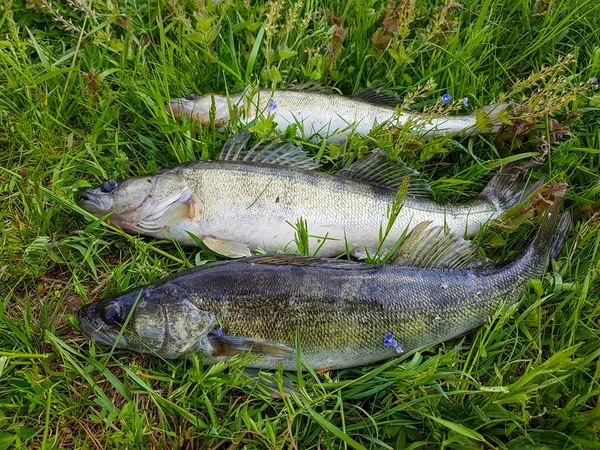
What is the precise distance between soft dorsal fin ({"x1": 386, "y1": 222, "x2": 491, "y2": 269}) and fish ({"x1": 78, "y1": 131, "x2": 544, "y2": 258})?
0.32m

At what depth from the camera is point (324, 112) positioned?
4133 millimetres

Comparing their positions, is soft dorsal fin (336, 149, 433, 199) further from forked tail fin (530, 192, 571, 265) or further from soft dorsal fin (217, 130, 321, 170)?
forked tail fin (530, 192, 571, 265)

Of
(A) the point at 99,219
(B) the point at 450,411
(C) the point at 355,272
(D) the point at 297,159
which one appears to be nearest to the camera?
(B) the point at 450,411

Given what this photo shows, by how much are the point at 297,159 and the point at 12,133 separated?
2100 mm

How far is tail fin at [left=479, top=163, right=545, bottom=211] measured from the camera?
3686 millimetres

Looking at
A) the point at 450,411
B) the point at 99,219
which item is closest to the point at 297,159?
the point at 99,219

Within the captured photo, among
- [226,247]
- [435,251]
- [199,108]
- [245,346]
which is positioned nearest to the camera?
[245,346]

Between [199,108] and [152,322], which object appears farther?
[199,108]

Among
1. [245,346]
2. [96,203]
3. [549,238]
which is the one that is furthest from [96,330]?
[549,238]

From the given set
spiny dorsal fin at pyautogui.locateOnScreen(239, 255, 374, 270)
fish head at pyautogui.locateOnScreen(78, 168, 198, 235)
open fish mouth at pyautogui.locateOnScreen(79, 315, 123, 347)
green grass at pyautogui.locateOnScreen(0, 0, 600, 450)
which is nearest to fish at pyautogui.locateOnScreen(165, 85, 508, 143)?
green grass at pyautogui.locateOnScreen(0, 0, 600, 450)

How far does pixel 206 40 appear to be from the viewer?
3842mm

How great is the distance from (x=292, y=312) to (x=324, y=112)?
190 cm

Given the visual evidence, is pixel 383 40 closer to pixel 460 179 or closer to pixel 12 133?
pixel 460 179

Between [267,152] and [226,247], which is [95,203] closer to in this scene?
[226,247]
